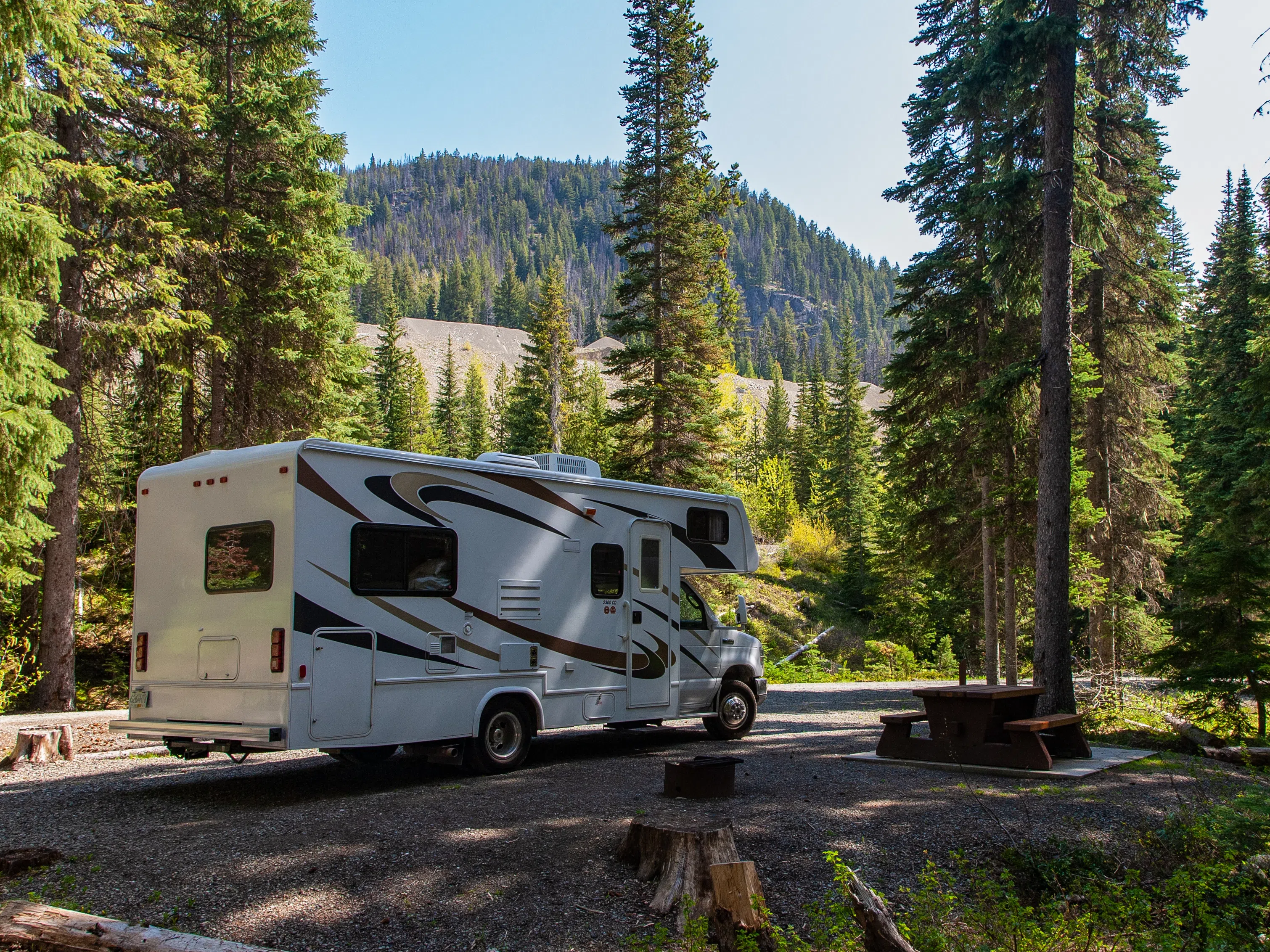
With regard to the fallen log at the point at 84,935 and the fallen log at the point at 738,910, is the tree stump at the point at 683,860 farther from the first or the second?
the fallen log at the point at 84,935

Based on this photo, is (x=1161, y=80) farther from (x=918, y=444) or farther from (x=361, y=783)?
(x=361, y=783)

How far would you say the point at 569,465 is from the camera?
33.2ft

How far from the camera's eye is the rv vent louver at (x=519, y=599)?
8984mm

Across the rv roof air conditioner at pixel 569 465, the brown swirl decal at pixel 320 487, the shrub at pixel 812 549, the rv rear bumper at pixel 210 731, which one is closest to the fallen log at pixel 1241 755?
the rv roof air conditioner at pixel 569 465

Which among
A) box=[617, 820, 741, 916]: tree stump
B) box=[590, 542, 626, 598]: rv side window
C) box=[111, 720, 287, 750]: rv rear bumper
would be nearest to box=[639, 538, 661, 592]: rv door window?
box=[590, 542, 626, 598]: rv side window

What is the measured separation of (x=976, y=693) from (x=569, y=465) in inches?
187

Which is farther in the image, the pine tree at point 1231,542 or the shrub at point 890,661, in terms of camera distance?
the shrub at point 890,661

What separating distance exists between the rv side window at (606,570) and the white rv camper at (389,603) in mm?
27

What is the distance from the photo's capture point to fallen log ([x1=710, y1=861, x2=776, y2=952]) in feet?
14.4

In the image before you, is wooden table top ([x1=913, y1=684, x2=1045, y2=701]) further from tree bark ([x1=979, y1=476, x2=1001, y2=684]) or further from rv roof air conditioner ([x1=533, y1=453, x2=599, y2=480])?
tree bark ([x1=979, y1=476, x2=1001, y2=684])

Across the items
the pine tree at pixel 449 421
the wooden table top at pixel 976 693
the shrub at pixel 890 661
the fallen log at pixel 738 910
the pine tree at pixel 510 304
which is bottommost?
the shrub at pixel 890 661

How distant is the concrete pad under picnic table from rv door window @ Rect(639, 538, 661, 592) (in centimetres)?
275

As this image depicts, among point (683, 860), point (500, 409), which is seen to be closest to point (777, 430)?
point (500, 409)

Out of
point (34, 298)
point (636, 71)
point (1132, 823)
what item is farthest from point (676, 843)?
point (636, 71)
